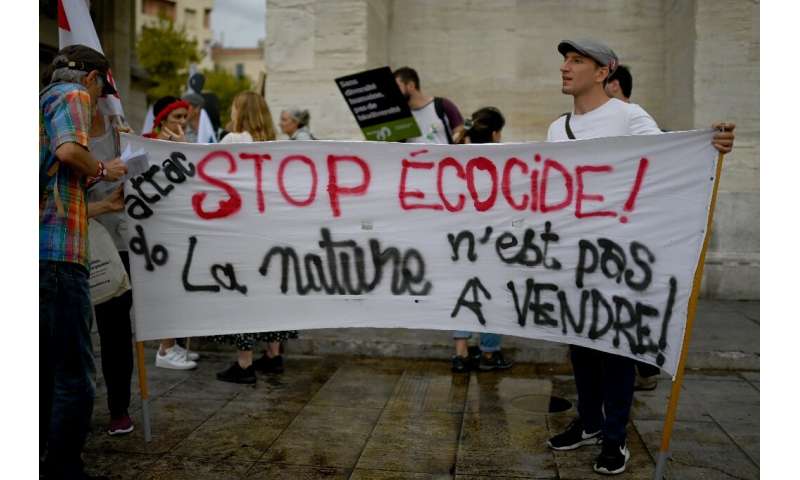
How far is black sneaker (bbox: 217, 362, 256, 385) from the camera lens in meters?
5.23

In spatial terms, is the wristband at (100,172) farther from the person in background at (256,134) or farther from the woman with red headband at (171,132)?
the person in background at (256,134)

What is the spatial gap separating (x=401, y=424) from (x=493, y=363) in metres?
1.51

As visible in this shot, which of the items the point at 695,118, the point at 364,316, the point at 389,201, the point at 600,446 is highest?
the point at 695,118

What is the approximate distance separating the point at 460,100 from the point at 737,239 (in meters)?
3.39

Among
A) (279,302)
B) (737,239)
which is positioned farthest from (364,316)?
(737,239)

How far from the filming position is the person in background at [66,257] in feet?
10.3

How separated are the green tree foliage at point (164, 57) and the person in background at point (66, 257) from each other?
33732 mm

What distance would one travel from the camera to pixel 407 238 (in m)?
3.95

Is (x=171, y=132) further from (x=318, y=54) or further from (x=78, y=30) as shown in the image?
(x=318, y=54)

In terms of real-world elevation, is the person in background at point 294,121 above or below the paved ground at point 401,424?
above

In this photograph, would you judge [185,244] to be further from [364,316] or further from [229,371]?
[229,371]

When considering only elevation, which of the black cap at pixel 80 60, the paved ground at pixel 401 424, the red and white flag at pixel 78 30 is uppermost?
the red and white flag at pixel 78 30

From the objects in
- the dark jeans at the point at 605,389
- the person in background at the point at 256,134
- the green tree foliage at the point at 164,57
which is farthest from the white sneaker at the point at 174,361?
the green tree foliage at the point at 164,57

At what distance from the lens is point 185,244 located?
13.2ft
